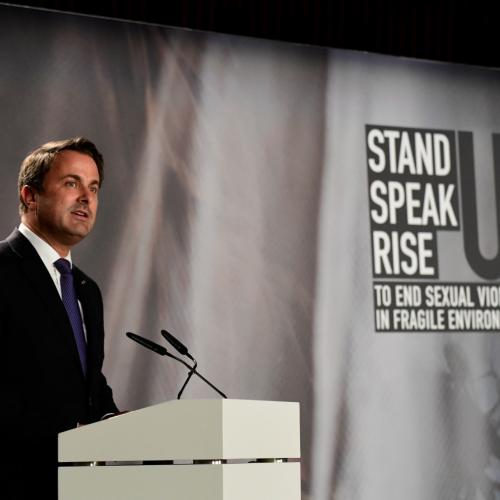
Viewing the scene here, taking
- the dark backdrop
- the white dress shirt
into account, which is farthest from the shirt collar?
the dark backdrop

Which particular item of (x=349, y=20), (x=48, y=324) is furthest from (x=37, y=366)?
(x=349, y=20)

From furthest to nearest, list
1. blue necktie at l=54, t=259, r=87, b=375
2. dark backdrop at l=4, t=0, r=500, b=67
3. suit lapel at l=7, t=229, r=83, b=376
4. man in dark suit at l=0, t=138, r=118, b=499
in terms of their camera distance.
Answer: dark backdrop at l=4, t=0, r=500, b=67
blue necktie at l=54, t=259, r=87, b=375
suit lapel at l=7, t=229, r=83, b=376
man in dark suit at l=0, t=138, r=118, b=499

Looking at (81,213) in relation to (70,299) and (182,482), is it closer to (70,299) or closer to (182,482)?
(70,299)

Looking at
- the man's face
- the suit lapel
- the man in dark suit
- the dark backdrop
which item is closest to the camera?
the man in dark suit

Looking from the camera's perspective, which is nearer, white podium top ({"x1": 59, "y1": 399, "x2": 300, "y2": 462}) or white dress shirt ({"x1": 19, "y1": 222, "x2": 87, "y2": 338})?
white podium top ({"x1": 59, "y1": 399, "x2": 300, "y2": 462})

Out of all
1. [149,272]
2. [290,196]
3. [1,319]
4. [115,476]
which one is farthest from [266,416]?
[290,196]

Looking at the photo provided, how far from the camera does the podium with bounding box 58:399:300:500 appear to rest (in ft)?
7.73

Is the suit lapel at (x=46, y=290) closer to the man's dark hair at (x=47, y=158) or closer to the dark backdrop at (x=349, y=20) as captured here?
the man's dark hair at (x=47, y=158)

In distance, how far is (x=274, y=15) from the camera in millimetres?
4852

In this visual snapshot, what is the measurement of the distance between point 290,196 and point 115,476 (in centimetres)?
→ 233

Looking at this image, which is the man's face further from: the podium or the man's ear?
the podium

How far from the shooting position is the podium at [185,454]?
2.36 m

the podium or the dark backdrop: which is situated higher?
the dark backdrop

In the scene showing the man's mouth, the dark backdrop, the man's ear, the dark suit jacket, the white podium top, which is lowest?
the white podium top
